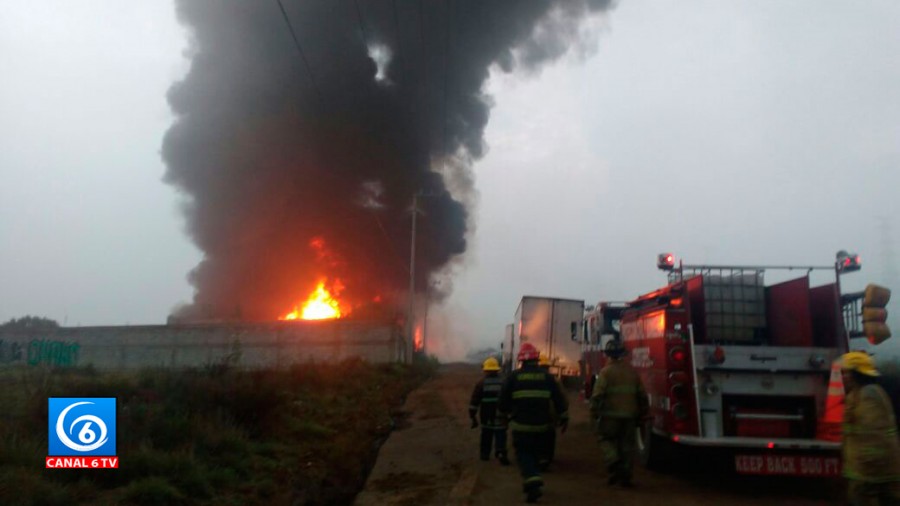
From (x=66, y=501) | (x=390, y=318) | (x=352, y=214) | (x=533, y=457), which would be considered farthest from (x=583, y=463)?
(x=352, y=214)

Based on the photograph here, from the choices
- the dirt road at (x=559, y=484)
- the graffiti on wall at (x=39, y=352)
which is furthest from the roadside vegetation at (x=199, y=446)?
the graffiti on wall at (x=39, y=352)

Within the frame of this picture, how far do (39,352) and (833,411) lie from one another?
122 ft

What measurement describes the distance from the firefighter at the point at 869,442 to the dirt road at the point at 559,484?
113 inches

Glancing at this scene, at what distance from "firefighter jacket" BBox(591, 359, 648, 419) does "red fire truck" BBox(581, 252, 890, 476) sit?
0.27 meters

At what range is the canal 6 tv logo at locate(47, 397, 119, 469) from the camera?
6578mm

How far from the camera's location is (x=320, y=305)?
130 feet

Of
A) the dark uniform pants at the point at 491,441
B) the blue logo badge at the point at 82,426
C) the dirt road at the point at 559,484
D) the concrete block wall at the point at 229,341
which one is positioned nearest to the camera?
the blue logo badge at the point at 82,426

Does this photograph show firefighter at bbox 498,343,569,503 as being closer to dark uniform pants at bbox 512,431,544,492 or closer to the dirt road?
dark uniform pants at bbox 512,431,544,492

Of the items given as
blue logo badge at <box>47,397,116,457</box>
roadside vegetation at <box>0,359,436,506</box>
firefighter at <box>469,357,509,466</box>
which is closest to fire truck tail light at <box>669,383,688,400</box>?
firefighter at <box>469,357,509,466</box>

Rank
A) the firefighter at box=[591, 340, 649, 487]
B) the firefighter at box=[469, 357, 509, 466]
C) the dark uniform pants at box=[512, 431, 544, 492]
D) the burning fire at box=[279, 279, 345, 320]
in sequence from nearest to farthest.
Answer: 1. the dark uniform pants at box=[512, 431, 544, 492]
2. the firefighter at box=[591, 340, 649, 487]
3. the firefighter at box=[469, 357, 509, 466]
4. the burning fire at box=[279, 279, 345, 320]

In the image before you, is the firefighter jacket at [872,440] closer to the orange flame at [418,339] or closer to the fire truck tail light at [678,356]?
the fire truck tail light at [678,356]

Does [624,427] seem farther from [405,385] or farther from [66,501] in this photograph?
[405,385]

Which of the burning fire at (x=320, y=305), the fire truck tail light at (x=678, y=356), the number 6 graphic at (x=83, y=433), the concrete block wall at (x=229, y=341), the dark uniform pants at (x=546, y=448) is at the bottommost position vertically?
the dark uniform pants at (x=546, y=448)

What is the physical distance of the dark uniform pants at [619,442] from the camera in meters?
8.76
